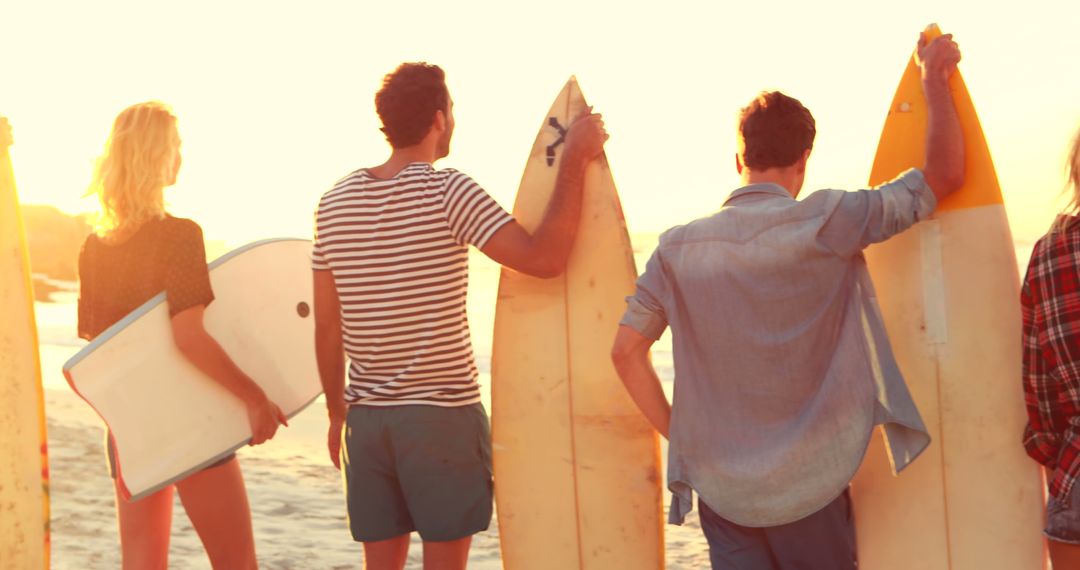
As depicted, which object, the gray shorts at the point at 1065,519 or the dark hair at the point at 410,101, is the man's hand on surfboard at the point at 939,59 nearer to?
the gray shorts at the point at 1065,519

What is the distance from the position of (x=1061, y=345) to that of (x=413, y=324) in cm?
141

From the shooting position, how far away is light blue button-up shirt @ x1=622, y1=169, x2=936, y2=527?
2416 millimetres

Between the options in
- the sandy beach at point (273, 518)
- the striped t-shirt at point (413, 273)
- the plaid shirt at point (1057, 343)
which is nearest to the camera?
the plaid shirt at point (1057, 343)

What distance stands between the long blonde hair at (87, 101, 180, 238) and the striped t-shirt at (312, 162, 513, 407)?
567 mm

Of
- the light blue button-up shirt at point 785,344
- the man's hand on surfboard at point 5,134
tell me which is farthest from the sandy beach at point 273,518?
the light blue button-up shirt at point 785,344

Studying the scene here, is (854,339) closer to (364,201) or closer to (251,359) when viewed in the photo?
(364,201)

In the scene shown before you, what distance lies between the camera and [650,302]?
8.45 ft

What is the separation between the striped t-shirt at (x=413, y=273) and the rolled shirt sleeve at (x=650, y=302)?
15.7 inches

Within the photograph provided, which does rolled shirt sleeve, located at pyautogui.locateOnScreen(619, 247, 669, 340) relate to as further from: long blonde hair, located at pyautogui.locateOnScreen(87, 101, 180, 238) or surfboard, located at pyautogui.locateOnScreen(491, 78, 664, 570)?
long blonde hair, located at pyautogui.locateOnScreen(87, 101, 180, 238)

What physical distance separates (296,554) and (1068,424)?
3252mm

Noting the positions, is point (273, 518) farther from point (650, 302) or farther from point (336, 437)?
point (650, 302)

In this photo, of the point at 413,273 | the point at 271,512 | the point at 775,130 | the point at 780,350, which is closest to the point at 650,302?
the point at 780,350

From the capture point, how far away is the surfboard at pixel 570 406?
130 inches

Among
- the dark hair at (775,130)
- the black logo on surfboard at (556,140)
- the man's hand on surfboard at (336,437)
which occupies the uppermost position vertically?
the black logo on surfboard at (556,140)
